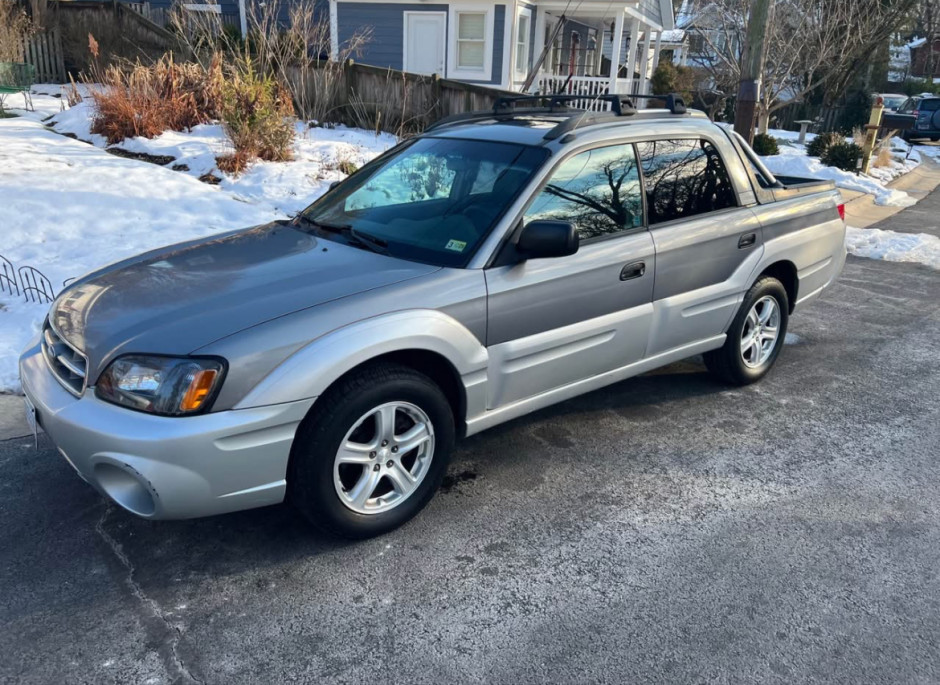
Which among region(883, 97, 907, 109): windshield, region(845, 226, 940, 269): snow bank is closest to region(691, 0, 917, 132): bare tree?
region(845, 226, 940, 269): snow bank

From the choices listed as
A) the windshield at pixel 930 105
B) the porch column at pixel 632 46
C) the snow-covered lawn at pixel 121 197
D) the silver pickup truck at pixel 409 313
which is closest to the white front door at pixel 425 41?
the porch column at pixel 632 46

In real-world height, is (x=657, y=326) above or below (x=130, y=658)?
above

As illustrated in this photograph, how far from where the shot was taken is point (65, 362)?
324 cm

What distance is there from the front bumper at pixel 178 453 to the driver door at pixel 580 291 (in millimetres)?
1077

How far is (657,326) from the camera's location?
4.34m

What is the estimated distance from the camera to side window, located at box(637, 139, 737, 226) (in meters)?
4.33

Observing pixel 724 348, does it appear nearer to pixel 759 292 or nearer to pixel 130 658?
pixel 759 292

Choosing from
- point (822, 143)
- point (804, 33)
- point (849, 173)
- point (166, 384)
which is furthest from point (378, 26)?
point (166, 384)

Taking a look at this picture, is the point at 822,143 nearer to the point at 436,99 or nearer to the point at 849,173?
the point at 849,173

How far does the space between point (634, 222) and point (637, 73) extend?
28443 millimetres

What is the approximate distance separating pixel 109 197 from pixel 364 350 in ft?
20.2

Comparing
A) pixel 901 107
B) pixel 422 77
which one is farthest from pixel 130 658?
pixel 901 107

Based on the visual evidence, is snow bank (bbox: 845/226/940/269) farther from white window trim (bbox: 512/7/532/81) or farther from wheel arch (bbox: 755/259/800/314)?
white window trim (bbox: 512/7/532/81)

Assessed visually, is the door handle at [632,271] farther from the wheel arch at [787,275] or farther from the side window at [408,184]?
the wheel arch at [787,275]
